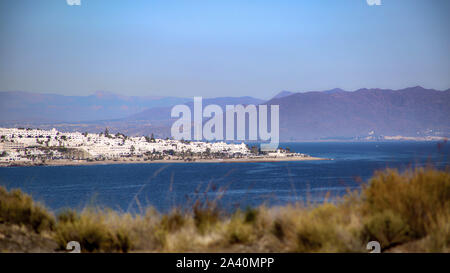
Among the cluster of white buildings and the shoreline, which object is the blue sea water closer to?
the shoreline

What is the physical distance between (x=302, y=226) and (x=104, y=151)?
151713 mm

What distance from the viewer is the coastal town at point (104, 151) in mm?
139500

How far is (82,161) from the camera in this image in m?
138

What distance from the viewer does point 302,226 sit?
6.94 meters

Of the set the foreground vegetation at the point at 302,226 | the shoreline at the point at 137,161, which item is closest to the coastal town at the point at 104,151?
the shoreline at the point at 137,161

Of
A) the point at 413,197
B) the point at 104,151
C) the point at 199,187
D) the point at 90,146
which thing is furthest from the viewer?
the point at 90,146

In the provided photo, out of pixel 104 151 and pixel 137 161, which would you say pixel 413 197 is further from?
pixel 104 151

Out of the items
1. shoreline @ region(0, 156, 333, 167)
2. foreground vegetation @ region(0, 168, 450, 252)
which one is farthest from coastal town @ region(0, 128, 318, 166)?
foreground vegetation @ region(0, 168, 450, 252)

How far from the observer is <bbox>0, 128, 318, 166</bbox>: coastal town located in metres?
140

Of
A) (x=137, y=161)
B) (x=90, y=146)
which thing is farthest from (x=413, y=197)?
(x=90, y=146)

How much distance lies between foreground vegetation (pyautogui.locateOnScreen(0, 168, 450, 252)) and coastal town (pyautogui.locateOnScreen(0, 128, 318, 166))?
130961 mm

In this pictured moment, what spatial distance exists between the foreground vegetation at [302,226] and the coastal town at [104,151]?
131 metres

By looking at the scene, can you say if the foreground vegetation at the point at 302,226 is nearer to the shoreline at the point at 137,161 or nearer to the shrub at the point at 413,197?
the shrub at the point at 413,197

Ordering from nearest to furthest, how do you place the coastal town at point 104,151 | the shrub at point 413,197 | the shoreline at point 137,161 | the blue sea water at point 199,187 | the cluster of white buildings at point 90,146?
the shrub at point 413,197
the blue sea water at point 199,187
the shoreline at point 137,161
the coastal town at point 104,151
the cluster of white buildings at point 90,146
